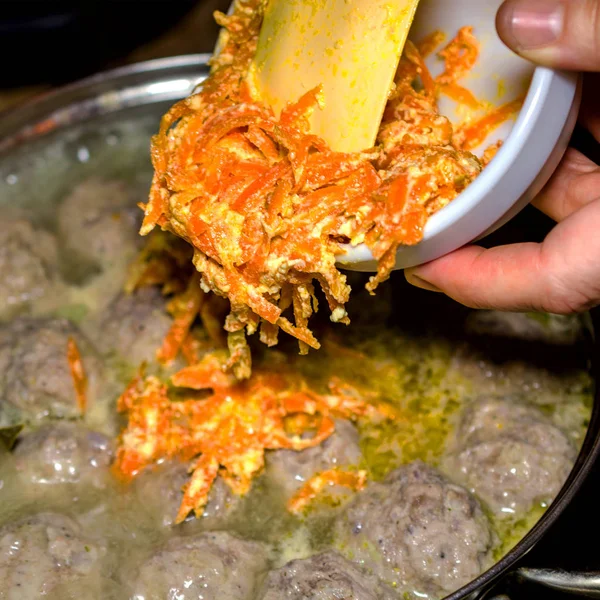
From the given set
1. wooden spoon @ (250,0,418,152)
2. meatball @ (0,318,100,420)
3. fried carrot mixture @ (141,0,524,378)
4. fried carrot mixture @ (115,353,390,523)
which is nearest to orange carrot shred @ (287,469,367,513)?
fried carrot mixture @ (115,353,390,523)

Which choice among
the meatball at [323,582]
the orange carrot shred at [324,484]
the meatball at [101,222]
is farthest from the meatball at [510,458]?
the meatball at [101,222]

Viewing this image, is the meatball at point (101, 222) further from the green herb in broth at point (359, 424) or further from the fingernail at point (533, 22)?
the fingernail at point (533, 22)

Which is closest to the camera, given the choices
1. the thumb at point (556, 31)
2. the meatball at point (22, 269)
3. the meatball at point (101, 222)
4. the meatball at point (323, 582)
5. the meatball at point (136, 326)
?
the thumb at point (556, 31)

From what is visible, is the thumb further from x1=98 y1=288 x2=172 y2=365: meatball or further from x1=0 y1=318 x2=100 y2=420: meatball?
x1=0 y1=318 x2=100 y2=420: meatball

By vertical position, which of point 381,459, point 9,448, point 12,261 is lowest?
point 381,459

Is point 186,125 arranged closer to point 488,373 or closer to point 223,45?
point 223,45

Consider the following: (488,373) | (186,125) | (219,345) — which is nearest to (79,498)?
(219,345)
